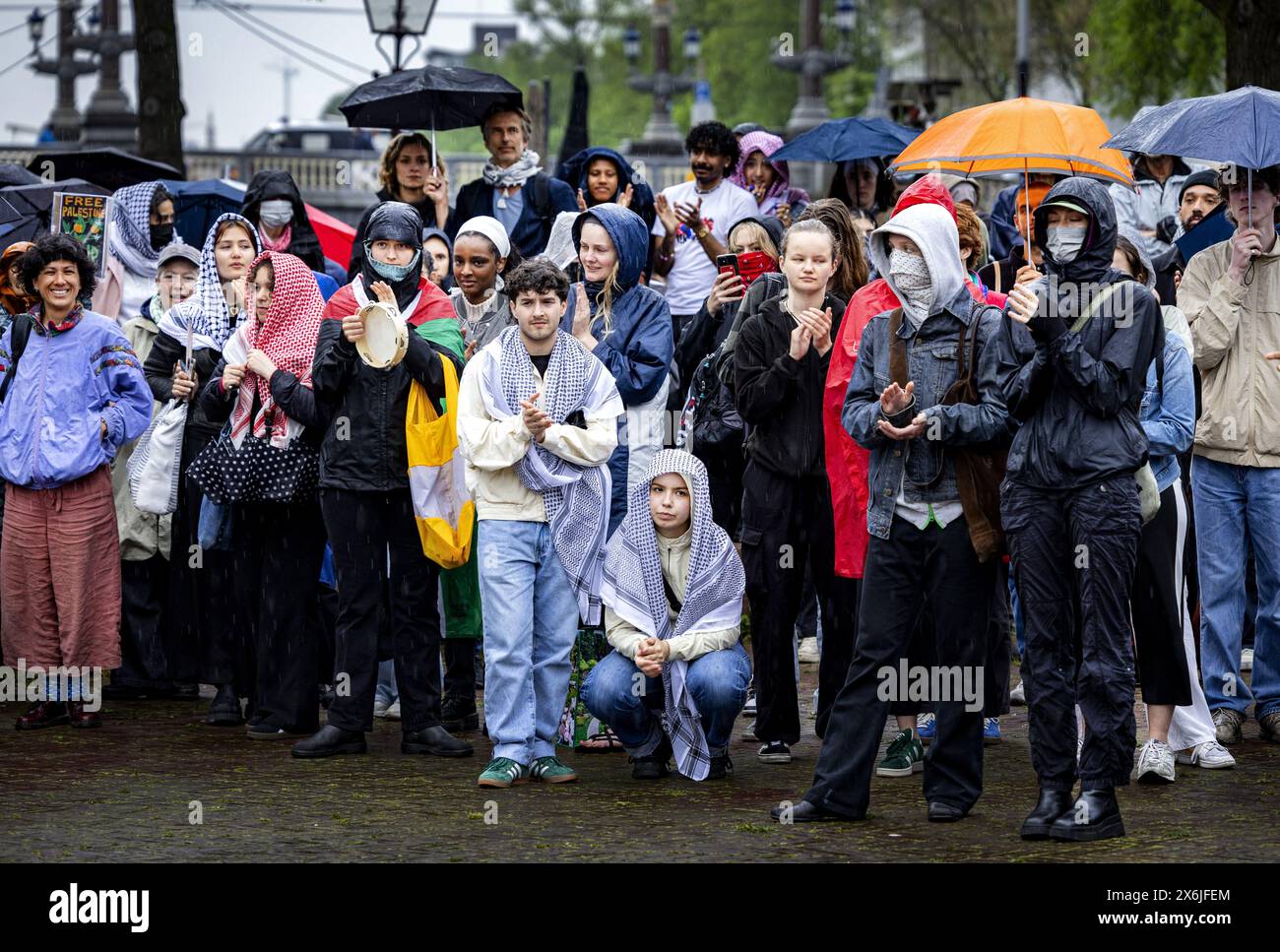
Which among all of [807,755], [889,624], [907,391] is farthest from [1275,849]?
[807,755]

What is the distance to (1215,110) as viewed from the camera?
8586mm

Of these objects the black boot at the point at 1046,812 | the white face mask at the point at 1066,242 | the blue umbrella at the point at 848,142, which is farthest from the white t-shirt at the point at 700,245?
the black boot at the point at 1046,812

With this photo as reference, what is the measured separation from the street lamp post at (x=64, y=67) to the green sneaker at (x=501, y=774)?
34.2 m

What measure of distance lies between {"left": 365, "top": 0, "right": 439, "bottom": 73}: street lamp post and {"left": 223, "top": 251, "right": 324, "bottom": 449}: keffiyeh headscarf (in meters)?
5.96

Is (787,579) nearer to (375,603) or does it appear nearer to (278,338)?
(375,603)

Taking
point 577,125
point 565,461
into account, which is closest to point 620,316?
point 565,461

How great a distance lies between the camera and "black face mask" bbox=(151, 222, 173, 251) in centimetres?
1115

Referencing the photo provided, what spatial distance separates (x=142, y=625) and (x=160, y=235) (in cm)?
227

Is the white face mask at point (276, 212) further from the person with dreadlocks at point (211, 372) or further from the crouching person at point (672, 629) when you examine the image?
the crouching person at point (672, 629)

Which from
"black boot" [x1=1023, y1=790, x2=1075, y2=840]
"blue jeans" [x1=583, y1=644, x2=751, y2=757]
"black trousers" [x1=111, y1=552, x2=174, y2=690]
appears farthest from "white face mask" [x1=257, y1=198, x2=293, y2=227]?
"black boot" [x1=1023, y1=790, x2=1075, y2=840]

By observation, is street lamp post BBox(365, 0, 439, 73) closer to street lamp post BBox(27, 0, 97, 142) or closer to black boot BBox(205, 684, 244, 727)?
black boot BBox(205, 684, 244, 727)

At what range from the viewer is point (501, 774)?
8039mm
